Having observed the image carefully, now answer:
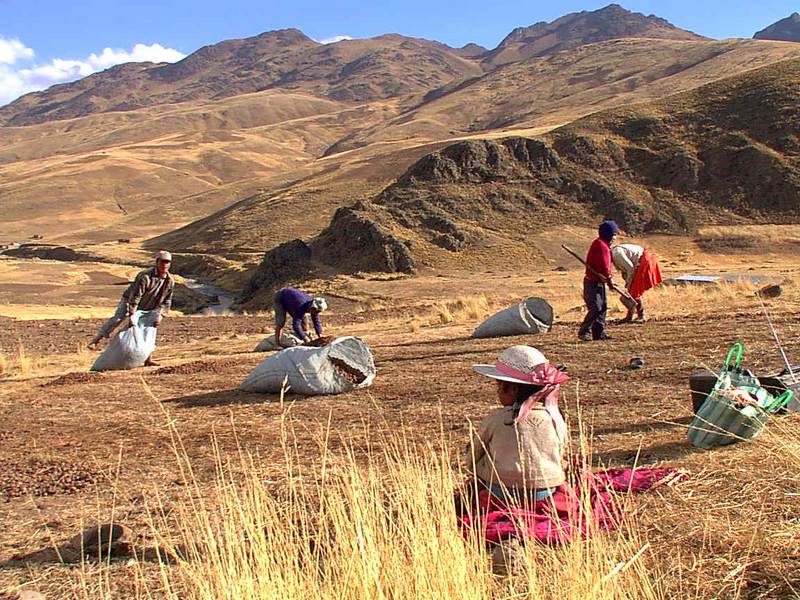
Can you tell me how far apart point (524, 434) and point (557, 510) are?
41cm

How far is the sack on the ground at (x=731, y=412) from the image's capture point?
16.1 ft

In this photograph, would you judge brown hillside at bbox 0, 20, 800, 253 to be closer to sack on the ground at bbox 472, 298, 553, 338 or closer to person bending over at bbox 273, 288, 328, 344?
sack on the ground at bbox 472, 298, 553, 338

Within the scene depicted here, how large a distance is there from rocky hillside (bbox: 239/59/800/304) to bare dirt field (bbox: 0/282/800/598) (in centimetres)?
2446

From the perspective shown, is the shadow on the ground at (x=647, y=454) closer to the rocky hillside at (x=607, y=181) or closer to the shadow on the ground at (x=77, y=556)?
the shadow on the ground at (x=77, y=556)

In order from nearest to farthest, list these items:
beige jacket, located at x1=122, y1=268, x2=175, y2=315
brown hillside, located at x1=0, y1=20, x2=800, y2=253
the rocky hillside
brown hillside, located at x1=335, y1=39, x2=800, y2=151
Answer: beige jacket, located at x1=122, y1=268, x2=175, y2=315, the rocky hillside, brown hillside, located at x1=0, y1=20, x2=800, y2=253, brown hillside, located at x1=335, y1=39, x2=800, y2=151

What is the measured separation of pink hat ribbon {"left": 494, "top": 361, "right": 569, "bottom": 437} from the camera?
3.88 m

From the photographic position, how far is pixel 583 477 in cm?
319

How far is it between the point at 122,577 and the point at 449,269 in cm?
3179

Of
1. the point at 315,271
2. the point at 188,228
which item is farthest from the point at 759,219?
the point at 188,228

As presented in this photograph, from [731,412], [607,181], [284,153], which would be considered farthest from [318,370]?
[284,153]

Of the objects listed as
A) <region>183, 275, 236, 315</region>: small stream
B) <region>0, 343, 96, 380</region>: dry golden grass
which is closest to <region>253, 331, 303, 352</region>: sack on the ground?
<region>0, 343, 96, 380</region>: dry golden grass

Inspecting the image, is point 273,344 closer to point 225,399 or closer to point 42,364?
point 42,364

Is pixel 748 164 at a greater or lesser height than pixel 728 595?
greater

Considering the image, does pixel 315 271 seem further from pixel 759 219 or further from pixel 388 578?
pixel 388 578
